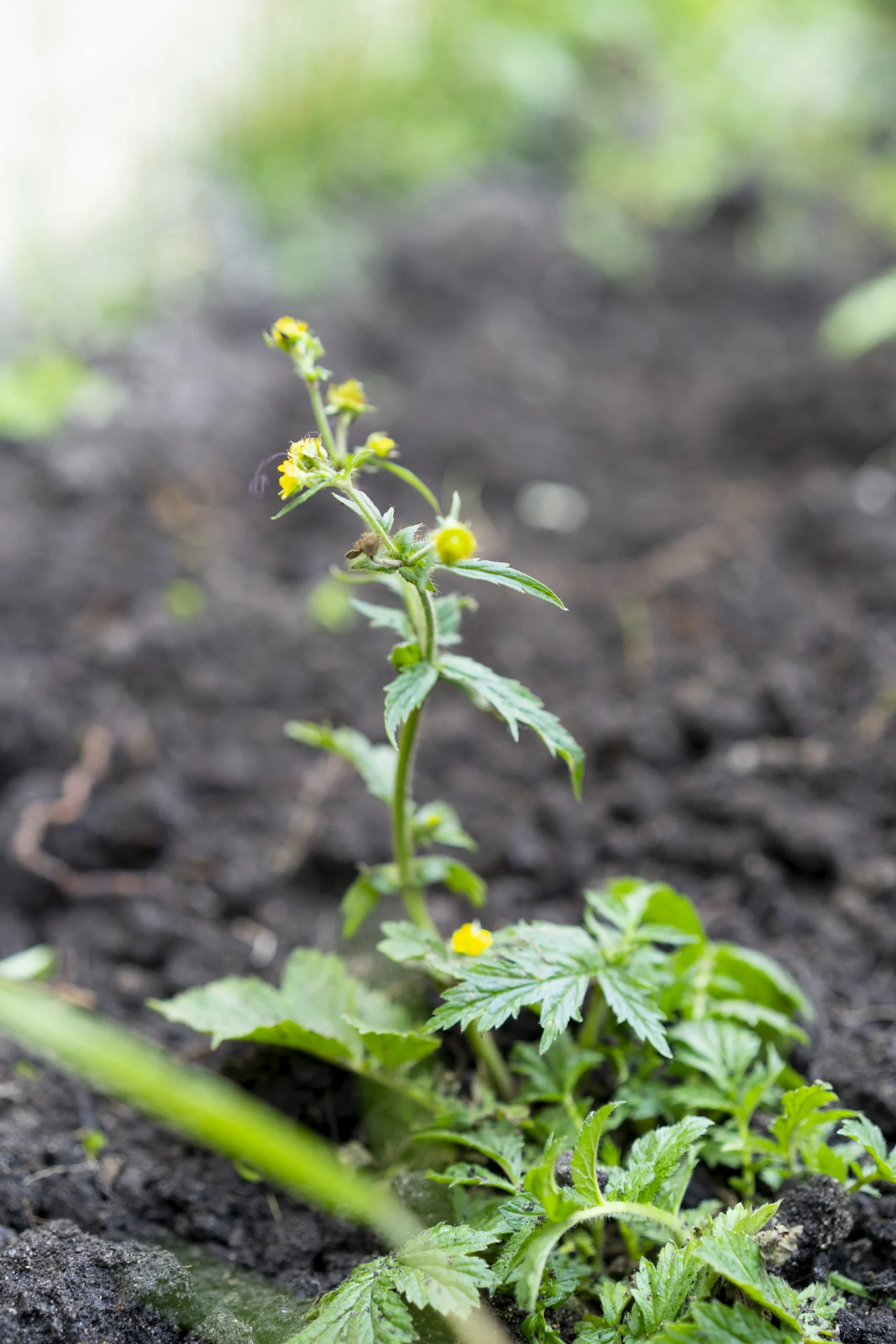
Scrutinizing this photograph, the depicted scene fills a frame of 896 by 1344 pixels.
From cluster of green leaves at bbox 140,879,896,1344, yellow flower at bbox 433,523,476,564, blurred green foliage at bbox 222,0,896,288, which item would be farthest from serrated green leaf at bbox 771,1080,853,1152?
blurred green foliage at bbox 222,0,896,288

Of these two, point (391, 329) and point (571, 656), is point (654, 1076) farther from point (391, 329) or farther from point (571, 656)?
point (391, 329)

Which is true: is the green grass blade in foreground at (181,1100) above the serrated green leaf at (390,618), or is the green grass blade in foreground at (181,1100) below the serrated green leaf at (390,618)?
below

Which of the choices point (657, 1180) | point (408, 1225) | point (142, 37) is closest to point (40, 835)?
point (408, 1225)

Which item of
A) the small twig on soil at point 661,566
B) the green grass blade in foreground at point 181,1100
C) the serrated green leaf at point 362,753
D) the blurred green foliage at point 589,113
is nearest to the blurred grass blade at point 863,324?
the small twig on soil at point 661,566

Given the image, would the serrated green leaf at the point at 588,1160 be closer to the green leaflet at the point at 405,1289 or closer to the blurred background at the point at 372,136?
the green leaflet at the point at 405,1289

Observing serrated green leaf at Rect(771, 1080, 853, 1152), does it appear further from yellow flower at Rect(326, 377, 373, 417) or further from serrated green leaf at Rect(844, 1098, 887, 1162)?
yellow flower at Rect(326, 377, 373, 417)

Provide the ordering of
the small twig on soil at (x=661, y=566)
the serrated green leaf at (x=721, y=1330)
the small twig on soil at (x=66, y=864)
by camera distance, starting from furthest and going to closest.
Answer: the small twig on soil at (x=661, y=566) → the small twig on soil at (x=66, y=864) → the serrated green leaf at (x=721, y=1330)
